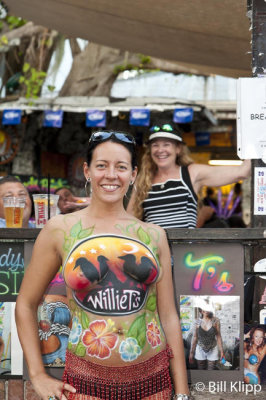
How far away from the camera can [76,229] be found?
9.43 ft

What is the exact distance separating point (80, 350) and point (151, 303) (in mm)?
384

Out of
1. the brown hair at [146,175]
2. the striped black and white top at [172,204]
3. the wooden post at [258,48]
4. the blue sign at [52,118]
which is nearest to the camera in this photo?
the wooden post at [258,48]

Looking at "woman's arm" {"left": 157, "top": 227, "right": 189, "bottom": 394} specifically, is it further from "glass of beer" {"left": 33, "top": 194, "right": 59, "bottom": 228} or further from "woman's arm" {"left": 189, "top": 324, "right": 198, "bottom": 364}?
"glass of beer" {"left": 33, "top": 194, "right": 59, "bottom": 228}

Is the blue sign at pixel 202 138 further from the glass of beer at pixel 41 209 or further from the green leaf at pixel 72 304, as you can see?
the green leaf at pixel 72 304

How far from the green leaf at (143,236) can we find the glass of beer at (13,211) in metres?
1.07

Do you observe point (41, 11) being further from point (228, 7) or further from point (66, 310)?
point (66, 310)

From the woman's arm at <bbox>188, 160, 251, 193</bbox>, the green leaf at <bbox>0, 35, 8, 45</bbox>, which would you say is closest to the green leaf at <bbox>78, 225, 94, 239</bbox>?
the woman's arm at <bbox>188, 160, 251, 193</bbox>

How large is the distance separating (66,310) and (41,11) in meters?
3.32

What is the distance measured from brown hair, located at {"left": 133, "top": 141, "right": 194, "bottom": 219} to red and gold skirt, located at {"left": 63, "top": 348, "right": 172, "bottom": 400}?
1826 mm

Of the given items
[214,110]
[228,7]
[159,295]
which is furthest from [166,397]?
[214,110]

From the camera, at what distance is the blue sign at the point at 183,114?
37.6ft

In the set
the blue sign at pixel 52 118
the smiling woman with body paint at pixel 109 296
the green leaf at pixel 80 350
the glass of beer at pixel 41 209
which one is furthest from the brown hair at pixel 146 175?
the blue sign at pixel 52 118

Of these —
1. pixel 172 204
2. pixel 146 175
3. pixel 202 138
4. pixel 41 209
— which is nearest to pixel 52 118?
pixel 202 138

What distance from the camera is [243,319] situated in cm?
348
